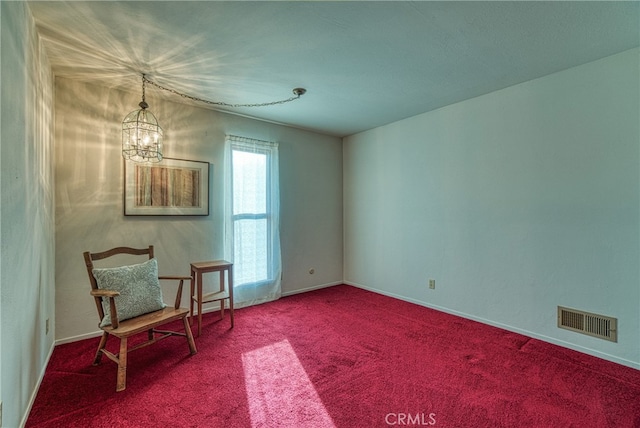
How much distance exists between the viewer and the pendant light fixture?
2.58 meters

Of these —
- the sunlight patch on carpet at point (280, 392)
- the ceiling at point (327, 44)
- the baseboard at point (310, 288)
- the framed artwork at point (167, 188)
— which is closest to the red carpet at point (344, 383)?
the sunlight patch on carpet at point (280, 392)

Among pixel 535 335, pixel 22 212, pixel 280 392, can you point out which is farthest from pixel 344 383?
pixel 22 212

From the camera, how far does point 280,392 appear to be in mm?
1905

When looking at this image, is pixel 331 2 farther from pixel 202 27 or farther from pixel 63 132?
pixel 63 132

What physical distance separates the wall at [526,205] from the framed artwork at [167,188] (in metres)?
2.43

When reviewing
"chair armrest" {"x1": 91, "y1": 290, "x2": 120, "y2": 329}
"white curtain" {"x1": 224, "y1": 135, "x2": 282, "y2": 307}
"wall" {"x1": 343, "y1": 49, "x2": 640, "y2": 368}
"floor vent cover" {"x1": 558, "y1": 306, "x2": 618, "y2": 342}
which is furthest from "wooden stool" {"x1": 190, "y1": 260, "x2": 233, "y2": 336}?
"floor vent cover" {"x1": 558, "y1": 306, "x2": 618, "y2": 342}

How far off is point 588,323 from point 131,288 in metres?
3.67

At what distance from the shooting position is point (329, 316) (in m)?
3.28

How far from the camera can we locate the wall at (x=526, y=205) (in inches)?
89.1

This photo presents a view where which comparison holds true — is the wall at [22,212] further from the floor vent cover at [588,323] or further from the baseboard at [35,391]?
the floor vent cover at [588,323]

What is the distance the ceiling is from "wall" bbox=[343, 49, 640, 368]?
0.29 metres

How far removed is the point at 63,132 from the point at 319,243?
319cm

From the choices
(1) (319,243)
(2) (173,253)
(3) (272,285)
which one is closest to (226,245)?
(2) (173,253)

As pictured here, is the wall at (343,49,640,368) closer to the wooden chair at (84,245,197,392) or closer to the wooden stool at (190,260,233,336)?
the wooden stool at (190,260,233,336)
